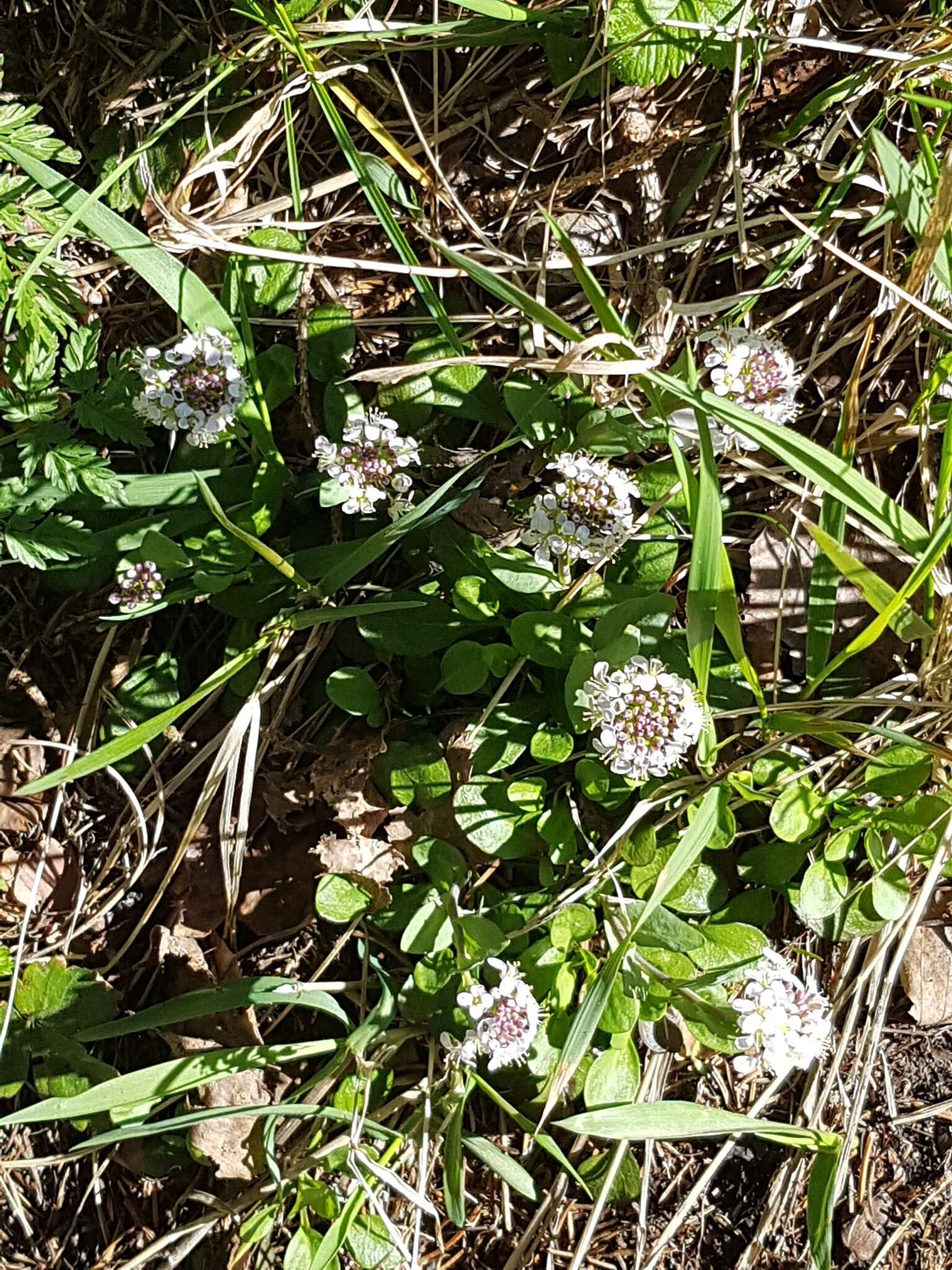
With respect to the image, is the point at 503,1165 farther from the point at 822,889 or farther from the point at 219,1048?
the point at 822,889

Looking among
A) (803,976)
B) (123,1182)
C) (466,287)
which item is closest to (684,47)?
(466,287)

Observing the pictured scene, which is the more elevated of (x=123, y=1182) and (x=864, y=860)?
(x=864, y=860)

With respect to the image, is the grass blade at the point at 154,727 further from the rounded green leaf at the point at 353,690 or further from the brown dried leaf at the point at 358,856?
the brown dried leaf at the point at 358,856

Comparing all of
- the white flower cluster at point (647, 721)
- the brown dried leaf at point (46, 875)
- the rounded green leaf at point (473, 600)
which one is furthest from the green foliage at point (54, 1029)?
the white flower cluster at point (647, 721)

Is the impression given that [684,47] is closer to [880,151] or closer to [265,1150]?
[880,151]

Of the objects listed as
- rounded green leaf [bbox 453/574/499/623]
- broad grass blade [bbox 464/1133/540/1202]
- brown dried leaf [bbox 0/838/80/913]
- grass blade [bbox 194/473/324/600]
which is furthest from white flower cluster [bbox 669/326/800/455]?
brown dried leaf [bbox 0/838/80/913]

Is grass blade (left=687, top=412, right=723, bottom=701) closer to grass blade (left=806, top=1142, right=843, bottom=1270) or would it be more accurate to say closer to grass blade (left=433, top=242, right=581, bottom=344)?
grass blade (left=433, top=242, right=581, bottom=344)
